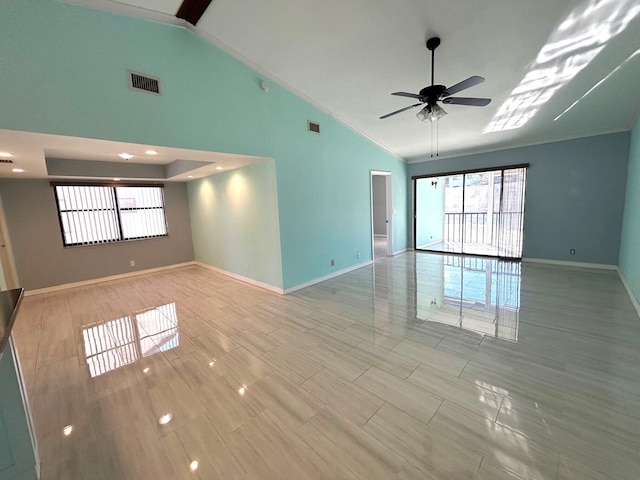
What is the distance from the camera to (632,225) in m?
3.78

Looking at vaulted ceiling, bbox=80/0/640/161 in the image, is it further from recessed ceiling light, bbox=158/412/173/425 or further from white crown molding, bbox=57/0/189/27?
recessed ceiling light, bbox=158/412/173/425

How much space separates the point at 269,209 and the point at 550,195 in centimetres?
590

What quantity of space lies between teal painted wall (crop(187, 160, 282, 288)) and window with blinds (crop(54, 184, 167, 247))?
3.06 feet

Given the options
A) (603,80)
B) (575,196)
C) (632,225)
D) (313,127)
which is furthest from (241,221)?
(575,196)

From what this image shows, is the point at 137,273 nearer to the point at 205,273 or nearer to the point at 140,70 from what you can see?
the point at 205,273

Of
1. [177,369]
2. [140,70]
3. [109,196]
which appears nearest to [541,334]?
[177,369]

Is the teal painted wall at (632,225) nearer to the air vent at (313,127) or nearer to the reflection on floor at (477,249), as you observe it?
the reflection on floor at (477,249)

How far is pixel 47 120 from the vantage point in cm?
227

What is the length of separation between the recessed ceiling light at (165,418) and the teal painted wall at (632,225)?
5.32 meters

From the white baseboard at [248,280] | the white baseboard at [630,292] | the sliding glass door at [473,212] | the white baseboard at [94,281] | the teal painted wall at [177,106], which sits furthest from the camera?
Answer: the sliding glass door at [473,212]

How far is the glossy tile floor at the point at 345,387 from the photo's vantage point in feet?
4.83

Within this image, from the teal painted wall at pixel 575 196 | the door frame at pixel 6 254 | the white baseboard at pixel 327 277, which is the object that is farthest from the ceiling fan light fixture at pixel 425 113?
the door frame at pixel 6 254

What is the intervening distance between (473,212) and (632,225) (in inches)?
163

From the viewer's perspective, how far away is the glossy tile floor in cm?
147
